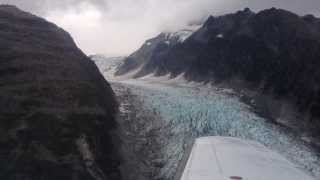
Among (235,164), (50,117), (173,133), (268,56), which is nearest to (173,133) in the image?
(173,133)

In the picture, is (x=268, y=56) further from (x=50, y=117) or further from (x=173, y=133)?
(x=50, y=117)

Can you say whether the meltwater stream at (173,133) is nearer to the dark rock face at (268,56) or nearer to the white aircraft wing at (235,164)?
the white aircraft wing at (235,164)

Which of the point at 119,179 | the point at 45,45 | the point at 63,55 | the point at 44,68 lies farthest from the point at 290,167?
the point at 45,45

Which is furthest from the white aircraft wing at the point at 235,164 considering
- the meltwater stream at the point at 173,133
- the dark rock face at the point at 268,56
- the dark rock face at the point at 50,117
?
the dark rock face at the point at 268,56

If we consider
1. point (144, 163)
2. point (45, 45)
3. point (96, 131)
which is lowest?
point (144, 163)

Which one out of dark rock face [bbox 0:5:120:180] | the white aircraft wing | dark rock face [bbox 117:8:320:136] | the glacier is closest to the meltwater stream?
the glacier

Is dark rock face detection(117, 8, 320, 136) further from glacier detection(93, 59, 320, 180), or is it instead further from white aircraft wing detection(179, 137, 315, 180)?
white aircraft wing detection(179, 137, 315, 180)

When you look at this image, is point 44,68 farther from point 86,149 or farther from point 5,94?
point 86,149
